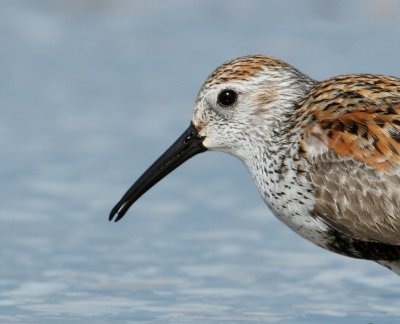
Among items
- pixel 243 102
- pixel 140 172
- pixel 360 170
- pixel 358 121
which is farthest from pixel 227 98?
pixel 140 172

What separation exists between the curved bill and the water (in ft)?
2.14

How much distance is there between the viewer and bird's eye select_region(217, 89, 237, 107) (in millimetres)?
9820

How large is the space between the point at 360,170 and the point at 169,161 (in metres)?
1.54

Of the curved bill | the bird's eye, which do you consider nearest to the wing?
the bird's eye

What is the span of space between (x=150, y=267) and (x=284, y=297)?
105 centimetres

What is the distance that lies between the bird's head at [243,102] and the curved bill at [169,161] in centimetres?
5

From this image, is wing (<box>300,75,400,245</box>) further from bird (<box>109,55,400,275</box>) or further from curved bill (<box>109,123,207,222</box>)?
curved bill (<box>109,123,207,222</box>)

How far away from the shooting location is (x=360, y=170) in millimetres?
9219

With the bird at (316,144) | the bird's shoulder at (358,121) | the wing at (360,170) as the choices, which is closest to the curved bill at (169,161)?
the bird at (316,144)

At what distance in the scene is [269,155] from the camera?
9594 millimetres

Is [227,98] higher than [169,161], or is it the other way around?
[227,98]

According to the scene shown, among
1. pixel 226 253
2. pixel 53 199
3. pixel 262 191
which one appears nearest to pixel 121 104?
pixel 53 199

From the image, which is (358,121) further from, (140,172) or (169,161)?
(140,172)

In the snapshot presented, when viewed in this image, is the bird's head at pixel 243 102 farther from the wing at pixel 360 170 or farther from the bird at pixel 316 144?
the wing at pixel 360 170
